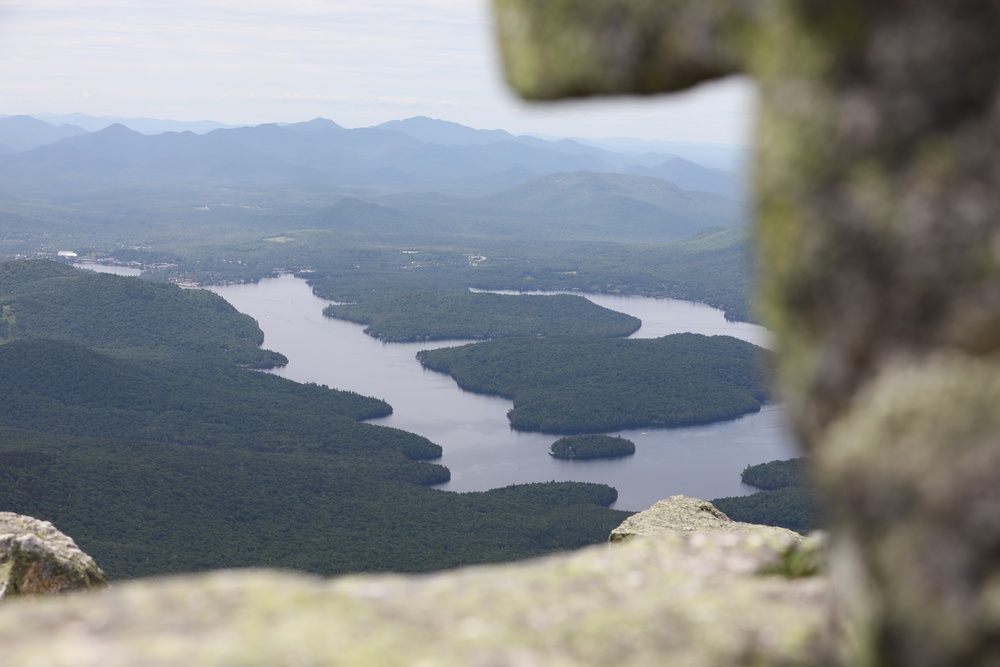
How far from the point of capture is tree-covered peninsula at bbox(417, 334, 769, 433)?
5846 inches

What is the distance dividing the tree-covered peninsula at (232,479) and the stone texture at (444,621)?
5178 centimetres

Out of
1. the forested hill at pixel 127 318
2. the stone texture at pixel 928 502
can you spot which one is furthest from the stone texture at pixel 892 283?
the forested hill at pixel 127 318

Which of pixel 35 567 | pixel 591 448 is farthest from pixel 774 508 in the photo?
pixel 35 567

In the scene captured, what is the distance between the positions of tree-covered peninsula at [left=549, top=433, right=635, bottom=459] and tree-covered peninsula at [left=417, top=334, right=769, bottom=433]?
9.82m

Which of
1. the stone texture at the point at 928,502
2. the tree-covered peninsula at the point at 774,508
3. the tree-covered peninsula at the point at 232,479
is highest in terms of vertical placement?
the stone texture at the point at 928,502

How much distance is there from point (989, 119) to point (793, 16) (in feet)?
3.80

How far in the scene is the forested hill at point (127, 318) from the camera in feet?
552

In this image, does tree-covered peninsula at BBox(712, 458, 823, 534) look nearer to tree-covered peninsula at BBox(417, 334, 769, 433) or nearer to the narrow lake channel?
the narrow lake channel

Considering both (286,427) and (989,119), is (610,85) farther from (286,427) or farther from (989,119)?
(286,427)

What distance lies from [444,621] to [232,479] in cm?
8544

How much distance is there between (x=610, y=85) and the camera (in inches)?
269

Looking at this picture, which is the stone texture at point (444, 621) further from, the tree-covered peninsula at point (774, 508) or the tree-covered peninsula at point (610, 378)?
the tree-covered peninsula at point (610, 378)

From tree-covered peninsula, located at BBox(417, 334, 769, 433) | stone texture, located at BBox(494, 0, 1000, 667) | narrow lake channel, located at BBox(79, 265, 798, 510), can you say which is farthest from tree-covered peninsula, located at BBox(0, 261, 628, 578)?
stone texture, located at BBox(494, 0, 1000, 667)

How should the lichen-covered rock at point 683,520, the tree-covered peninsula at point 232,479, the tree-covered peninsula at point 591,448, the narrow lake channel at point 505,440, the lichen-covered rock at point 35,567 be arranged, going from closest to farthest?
the lichen-covered rock at point 35,567, the lichen-covered rock at point 683,520, the tree-covered peninsula at point 232,479, the narrow lake channel at point 505,440, the tree-covered peninsula at point 591,448
